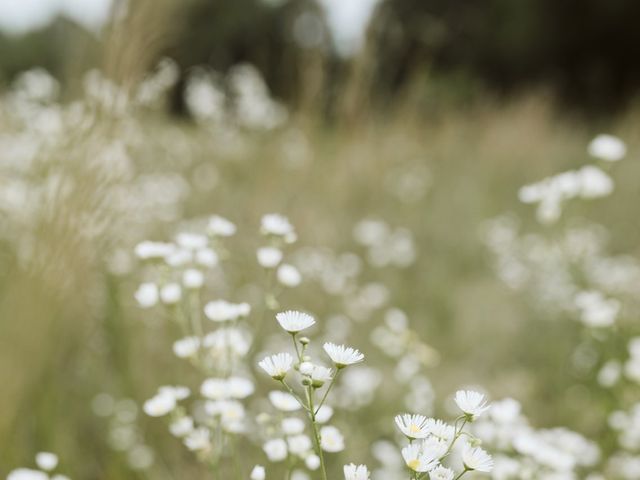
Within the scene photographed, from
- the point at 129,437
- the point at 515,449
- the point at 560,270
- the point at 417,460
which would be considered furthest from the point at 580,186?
the point at 560,270

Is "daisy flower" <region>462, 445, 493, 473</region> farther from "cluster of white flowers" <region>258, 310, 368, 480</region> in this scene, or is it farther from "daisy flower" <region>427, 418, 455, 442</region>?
"cluster of white flowers" <region>258, 310, 368, 480</region>

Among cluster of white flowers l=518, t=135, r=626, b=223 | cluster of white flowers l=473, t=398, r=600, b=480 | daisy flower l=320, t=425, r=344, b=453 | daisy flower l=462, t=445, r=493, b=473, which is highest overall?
cluster of white flowers l=518, t=135, r=626, b=223

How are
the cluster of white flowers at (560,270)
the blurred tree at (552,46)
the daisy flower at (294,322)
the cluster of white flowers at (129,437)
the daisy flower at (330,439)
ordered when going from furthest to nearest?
1. the blurred tree at (552,46)
2. the cluster of white flowers at (560,270)
3. the cluster of white flowers at (129,437)
4. the daisy flower at (330,439)
5. the daisy flower at (294,322)

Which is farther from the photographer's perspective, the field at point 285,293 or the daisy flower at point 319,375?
the field at point 285,293

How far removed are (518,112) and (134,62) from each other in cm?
855

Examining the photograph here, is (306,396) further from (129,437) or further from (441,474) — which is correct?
(129,437)

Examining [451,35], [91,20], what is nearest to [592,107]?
[451,35]

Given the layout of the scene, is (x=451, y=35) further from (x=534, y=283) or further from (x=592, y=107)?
(x=534, y=283)

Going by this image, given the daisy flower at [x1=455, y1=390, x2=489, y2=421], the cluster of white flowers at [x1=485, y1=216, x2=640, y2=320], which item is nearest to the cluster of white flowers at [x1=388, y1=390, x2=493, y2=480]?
the daisy flower at [x1=455, y1=390, x2=489, y2=421]

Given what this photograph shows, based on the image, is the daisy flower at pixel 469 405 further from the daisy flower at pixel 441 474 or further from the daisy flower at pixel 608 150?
the daisy flower at pixel 608 150

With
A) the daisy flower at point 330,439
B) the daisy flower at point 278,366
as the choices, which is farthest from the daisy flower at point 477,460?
the daisy flower at point 330,439

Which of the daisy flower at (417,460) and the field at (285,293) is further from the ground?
the field at (285,293)

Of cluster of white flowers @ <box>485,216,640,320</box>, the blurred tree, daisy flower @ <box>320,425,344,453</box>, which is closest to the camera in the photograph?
daisy flower @ <box>320,425,344,453</box>

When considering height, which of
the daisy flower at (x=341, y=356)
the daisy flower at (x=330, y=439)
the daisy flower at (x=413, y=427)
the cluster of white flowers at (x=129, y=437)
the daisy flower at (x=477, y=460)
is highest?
the cluster of white flowers at (x=129, y=437)
